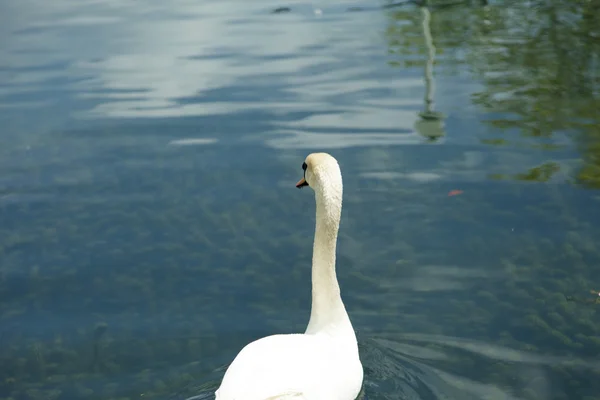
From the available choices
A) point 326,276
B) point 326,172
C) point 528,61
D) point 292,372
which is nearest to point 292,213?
point 326,276

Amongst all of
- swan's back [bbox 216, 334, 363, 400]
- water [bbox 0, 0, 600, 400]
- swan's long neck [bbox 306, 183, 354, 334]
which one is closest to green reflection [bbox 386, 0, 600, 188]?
water [bbox 0, 0, 600, 400]

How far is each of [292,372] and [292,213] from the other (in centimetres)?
391

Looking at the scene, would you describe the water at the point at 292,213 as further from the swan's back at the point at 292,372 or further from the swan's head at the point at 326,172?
the swan's head at the point at 326,172

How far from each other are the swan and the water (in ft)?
1.78

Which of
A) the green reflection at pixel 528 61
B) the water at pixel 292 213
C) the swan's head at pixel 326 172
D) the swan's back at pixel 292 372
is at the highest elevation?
the swan's head at pixel 326 172

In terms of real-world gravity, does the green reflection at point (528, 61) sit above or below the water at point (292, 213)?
below

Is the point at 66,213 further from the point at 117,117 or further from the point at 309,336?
A: the point at 309,336

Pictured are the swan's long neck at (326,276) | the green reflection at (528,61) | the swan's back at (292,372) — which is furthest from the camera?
the green reflection at (528,61)

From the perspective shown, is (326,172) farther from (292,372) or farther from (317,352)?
(292,372)

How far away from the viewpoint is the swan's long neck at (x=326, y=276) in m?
5.40

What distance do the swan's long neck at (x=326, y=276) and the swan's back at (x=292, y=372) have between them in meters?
0.23

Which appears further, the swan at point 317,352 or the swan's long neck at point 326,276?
the swan's long neck at point 326,276

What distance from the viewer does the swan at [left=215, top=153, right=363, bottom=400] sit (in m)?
4.48

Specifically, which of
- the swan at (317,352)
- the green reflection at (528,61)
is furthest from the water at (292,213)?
the swan at (317,352)
